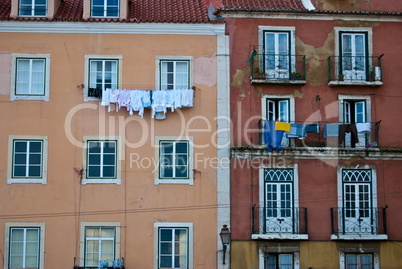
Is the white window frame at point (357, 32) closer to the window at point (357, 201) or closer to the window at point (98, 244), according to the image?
the window at point (357, 201)

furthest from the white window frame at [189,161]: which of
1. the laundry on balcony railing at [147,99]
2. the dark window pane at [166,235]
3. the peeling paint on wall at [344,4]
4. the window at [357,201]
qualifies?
the peeling paint on wall at [344,4]

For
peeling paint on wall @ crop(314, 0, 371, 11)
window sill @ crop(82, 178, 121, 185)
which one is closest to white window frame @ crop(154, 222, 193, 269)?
window sill @ crop(82, 178, 121, 185)

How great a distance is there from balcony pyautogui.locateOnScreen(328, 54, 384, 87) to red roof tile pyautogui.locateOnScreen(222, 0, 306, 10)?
8.64 feet

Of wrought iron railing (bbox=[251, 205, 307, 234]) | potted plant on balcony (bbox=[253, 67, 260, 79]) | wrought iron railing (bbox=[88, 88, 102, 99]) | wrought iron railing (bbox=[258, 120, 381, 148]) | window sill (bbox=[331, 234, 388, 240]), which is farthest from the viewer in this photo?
potted plant on balcony (bbox=[253, 67, 260, 79])

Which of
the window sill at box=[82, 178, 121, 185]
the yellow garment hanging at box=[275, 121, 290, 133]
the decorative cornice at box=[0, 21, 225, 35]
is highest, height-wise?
the decorative cornice at box=[0, 21, 225, 35]

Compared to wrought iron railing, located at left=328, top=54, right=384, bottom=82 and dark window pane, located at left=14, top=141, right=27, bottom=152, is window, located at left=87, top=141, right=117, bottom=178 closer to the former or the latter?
dark window pane, located at left=14, top=141, right=27, bottom=152

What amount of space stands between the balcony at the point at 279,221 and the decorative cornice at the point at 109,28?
707 centimetres

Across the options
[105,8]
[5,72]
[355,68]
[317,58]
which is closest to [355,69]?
[355,68]

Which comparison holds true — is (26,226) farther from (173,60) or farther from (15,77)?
(173,60)

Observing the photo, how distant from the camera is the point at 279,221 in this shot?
79.0 ft

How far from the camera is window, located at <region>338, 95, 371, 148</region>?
24.8 meters

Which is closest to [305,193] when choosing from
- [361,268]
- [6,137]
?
[361,268]

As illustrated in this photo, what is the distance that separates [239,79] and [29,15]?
335 inches

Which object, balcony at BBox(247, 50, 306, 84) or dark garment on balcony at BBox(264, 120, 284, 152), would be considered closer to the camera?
dark garment on balcony at BBox(264, 120, 284, 152)
